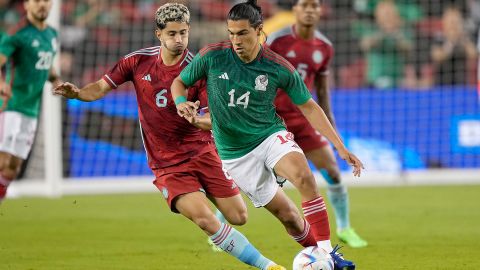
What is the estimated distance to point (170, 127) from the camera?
8.13 metres

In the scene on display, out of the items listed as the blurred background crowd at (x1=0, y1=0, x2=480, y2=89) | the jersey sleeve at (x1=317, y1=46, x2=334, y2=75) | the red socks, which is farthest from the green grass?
the blurred background crowd at (x1=0, y1=0, x2=480, y2=89)

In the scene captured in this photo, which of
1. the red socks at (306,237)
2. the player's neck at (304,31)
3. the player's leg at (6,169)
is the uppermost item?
the player's neck at (304,31)

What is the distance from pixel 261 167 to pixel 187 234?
3964 millimetres

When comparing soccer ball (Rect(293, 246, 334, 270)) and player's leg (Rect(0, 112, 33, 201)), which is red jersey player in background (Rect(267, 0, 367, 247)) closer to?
soccer ball (Rect(293, 246, 334, 270))

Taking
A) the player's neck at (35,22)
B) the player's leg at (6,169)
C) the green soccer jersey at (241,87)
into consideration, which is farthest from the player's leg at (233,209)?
the player's neck at (35,22)

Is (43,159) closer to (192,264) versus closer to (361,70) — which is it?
(361,70)

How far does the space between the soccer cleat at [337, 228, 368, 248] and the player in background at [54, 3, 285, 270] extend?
234cm

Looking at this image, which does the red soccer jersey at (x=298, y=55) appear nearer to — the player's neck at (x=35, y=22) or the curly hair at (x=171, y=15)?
the curly hair at (x=171, y=15)

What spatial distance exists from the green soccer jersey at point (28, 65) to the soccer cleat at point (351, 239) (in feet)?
12.5

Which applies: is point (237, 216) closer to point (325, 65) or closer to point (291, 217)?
point (291, 217)

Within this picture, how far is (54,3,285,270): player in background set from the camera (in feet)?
25.9

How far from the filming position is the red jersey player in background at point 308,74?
10.3 metres

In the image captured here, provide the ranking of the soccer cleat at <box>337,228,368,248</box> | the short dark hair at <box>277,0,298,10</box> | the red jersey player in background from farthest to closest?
1. the short dark hair at <box>277,0,298,10</box>
2. the red jersey player in background
3. the soccer cleat at <box>337,228,368,248</box>

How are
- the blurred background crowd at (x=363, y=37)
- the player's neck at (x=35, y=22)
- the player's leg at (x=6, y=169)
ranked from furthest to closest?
the blurred background crowd at (x=363, y=37)
the player's neck at (x=35, y=22)
the player's leg at (x=6, y=169)
